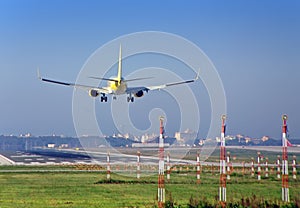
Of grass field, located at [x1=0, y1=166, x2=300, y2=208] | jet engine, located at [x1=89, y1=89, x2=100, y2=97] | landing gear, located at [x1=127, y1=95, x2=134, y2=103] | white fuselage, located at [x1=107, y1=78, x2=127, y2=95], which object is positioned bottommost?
grass field, located at [x1=0, y1=166, x2=300, y2=208]

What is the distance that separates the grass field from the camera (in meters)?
21.3

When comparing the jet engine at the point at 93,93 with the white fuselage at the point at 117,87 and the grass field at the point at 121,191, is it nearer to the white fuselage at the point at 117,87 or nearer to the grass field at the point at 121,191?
the white fuselage at the point at 117,87

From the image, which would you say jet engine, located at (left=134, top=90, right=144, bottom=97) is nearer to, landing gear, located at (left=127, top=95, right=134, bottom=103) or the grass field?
landing gear, located at (left=127, top=95, right=134, bottom=103)

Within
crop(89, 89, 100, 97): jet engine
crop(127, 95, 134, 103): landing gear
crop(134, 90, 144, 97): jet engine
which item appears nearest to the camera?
crop(89, 89, 100, 97): jet engine

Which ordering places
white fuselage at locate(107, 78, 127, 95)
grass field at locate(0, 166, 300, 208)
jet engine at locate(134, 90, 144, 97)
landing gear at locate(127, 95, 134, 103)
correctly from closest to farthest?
grass field at locate(0, 166, 300, 208)
landing gear at locate(127, 95, 134, 103)
jet engine at locate(134, 90, 144, 97)
white fuselage at locate(107, 78, 127, 95)

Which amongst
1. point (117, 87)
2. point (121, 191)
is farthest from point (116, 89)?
point (121, 191)

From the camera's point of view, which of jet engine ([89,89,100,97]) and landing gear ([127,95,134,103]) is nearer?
jet engine ([89,89,100,97])

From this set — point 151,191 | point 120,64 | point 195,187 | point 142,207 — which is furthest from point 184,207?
point 120,64

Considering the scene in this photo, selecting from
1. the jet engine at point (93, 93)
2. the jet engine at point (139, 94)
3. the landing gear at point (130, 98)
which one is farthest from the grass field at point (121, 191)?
the jet engine at point (139, 94)

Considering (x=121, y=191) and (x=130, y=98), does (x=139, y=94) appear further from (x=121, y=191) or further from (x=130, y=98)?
(x=121, y=191)

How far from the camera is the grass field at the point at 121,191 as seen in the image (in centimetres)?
2131

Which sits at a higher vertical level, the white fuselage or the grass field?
the white fuselage

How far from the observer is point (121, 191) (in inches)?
1021

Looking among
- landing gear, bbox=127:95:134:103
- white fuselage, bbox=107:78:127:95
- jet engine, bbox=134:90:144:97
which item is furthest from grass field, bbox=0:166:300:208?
white fuselage, bbox=107:78:127:95
